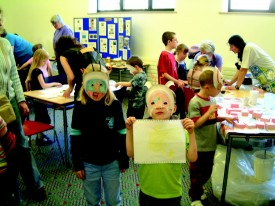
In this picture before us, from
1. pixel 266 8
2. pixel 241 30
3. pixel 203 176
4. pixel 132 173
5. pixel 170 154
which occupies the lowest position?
pixel 132 173

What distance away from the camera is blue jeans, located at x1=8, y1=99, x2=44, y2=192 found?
2299 millimetres

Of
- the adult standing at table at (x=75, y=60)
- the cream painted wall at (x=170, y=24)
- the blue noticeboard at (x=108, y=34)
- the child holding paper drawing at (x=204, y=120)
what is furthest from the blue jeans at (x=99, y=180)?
the blue noticeboard at (x=108, y=34)

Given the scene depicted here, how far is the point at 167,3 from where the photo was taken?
571cm

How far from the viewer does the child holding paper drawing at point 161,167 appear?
5.01ft

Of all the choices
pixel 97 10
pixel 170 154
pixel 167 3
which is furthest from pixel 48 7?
pixel 170 154

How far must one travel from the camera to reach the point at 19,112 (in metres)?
2.35

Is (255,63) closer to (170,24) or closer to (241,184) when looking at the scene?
(241,184)

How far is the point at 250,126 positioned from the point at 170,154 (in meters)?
0.90

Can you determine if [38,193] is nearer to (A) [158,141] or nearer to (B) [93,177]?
(B) [93,177]

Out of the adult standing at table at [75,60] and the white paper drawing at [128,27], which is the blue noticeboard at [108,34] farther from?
the adult standing at table at [75,60]

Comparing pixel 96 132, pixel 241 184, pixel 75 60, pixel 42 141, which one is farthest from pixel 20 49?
pixel 241 184

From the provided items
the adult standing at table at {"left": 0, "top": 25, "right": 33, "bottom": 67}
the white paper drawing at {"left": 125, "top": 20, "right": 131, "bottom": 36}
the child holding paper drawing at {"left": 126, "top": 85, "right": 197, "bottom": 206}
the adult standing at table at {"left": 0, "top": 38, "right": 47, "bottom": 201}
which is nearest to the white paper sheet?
the child holding paper drawing at {"left": 126, "top": 85, "right": 197, "bottom": 206}

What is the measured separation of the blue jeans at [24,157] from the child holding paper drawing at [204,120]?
126 cm

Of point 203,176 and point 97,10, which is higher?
point 97,10
